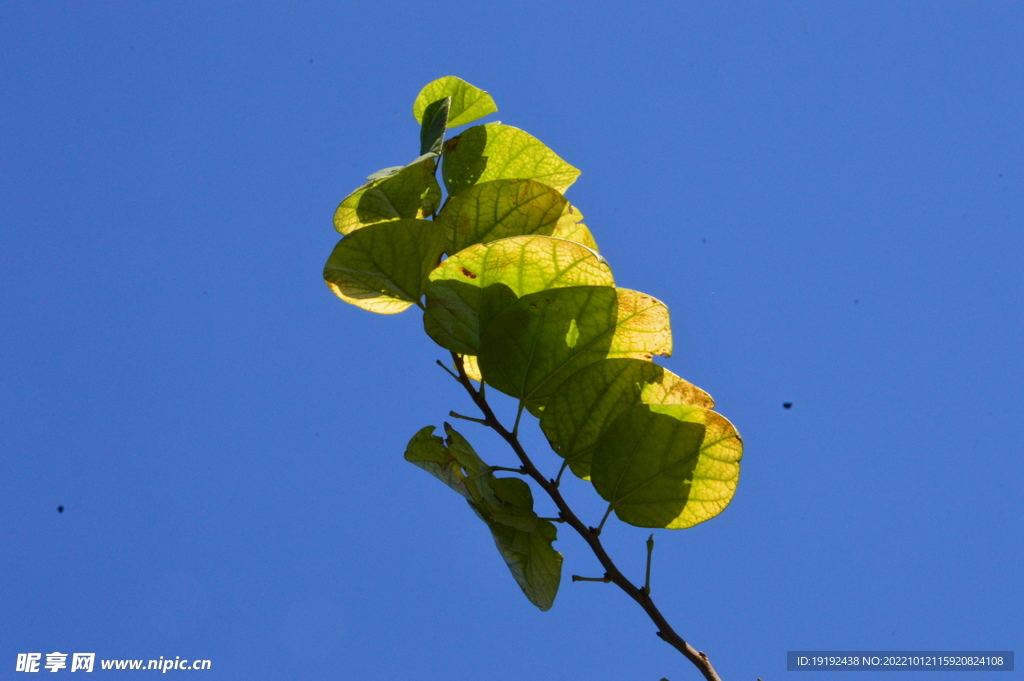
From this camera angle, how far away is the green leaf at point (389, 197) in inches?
41.0

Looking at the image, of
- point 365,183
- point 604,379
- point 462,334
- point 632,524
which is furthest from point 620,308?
point 365,183

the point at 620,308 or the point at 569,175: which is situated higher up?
the point at 569,175

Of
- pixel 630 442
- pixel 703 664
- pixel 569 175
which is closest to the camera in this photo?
pixel 703 664

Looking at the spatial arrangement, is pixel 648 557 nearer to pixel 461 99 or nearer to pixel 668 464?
pixel 668 464

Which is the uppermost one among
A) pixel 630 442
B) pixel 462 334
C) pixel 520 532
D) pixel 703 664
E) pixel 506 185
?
pixel 506 185

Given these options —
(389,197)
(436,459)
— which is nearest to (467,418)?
(436,459)

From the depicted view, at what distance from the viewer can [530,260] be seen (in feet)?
2.96

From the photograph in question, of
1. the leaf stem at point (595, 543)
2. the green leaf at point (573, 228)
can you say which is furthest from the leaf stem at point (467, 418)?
the green leaf at point (573, 228)

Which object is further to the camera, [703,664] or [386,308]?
[386,308]

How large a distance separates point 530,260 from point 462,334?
6.7 inches

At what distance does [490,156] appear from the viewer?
118 cm

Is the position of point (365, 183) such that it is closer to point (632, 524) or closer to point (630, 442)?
point (630, 442)

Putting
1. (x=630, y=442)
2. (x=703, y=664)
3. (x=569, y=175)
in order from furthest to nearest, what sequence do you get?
1. (x=569, y=175)
2. (x=630, y=442)
3. (x=703, y=664)

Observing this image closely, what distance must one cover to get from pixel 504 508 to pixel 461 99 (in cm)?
75
